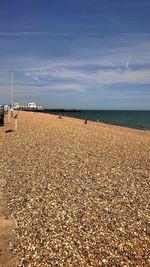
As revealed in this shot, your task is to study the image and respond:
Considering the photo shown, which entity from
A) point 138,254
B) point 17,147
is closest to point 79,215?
point 138,254

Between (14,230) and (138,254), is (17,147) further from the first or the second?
(138,254)

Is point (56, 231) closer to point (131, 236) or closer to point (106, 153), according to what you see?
A: point (131, 236)

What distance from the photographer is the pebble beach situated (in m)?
8.73

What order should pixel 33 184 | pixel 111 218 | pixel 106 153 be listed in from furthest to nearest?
1. pixel 106 153
2. pixel 33 184
3. pixel 111 218

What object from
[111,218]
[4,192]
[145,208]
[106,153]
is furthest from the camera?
[106,153]

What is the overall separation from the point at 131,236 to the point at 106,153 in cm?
1327

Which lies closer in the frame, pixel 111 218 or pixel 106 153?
pixel 111 218

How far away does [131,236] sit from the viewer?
32.1 ft

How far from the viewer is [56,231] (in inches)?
388

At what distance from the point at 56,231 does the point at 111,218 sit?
1.88 meters

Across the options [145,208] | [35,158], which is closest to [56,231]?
[145,208]

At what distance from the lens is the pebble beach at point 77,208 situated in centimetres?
873

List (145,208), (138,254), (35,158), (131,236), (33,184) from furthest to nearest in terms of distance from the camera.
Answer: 1. (35,158)
2. (33,184)
3. (145,208)
4. (131,236)
5. (138,254)

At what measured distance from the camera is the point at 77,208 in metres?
11.7
